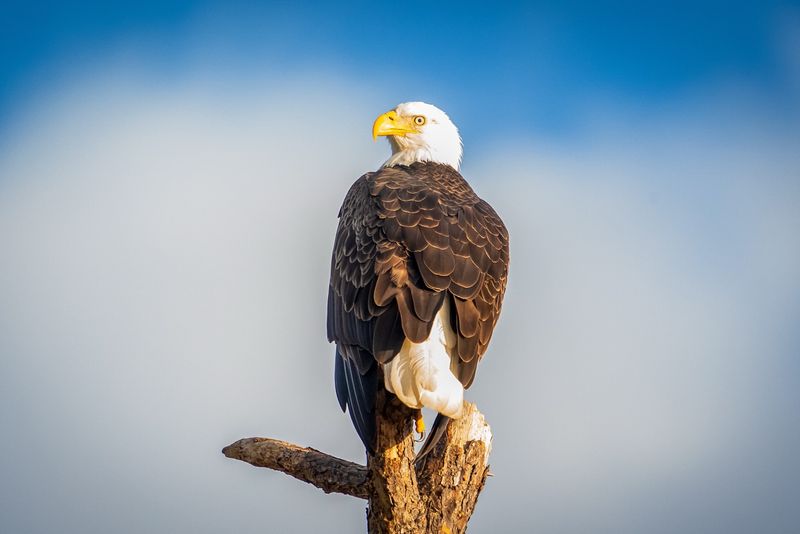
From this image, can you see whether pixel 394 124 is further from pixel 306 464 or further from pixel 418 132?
pixel 306 464

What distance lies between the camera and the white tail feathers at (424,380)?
5.57 m

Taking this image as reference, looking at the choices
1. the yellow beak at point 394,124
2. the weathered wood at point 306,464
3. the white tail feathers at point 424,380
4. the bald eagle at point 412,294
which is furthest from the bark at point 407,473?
the yellow beak at point 394,124

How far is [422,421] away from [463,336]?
2.20 feet

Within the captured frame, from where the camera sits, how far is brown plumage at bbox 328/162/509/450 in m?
5.94

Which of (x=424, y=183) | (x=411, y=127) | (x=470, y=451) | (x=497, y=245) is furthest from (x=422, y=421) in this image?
(x=411, y=127)

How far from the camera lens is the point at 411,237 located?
629 centimetres

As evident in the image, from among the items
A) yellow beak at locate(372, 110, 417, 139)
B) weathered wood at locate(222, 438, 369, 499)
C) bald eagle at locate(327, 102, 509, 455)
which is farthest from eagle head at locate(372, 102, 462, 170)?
weathered wood at locate(222, 438, 369, 499)

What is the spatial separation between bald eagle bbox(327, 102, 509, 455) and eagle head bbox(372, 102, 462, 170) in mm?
1314

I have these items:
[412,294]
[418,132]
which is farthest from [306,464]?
[418,132]

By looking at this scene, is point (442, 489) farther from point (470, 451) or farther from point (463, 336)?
point (463, 336)

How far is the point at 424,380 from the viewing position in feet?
18.3

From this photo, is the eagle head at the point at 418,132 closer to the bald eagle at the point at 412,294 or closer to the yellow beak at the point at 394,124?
the yellow beak at the point at 394,124

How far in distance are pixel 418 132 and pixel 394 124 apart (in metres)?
0.23

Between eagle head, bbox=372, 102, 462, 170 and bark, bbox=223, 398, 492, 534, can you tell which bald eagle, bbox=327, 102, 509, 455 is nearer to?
bark, bbox=223, 398, 492, 534
